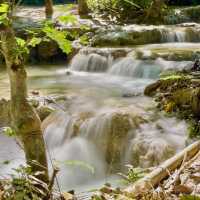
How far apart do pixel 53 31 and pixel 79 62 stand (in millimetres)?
10019

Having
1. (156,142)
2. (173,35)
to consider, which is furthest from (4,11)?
(173,35)

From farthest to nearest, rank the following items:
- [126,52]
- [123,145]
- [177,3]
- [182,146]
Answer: [177,3] < [126,52] < [123,145] < [182,146]

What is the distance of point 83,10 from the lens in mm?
17312

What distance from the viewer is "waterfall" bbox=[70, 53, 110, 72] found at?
1214 centimetres

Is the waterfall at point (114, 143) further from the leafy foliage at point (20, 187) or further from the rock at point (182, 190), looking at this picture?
the leafy foliage at point (20, 187)

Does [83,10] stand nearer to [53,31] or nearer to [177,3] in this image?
[177,3]

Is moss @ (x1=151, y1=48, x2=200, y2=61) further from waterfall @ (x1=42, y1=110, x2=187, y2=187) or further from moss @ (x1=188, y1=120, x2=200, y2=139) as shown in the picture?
moss @ (x1=188, y1=120, x2=200, y2=139)

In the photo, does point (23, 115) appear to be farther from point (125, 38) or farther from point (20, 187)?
point (125, 38)

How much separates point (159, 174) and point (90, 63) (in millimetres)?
9059

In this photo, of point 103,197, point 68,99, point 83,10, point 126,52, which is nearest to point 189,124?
point 68,99

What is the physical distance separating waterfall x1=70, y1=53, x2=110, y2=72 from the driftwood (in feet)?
26.4

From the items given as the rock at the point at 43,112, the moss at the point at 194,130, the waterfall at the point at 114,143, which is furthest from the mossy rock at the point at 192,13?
the moss at the point at 194,130

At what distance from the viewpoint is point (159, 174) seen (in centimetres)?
350

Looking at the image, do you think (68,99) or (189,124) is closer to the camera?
(189,124)
